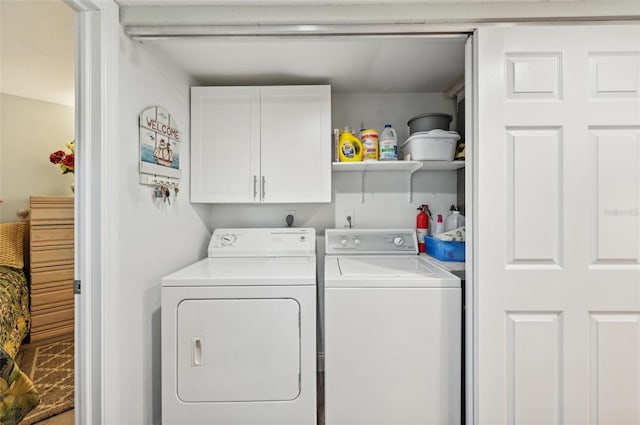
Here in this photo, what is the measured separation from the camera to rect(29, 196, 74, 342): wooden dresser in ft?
8.51

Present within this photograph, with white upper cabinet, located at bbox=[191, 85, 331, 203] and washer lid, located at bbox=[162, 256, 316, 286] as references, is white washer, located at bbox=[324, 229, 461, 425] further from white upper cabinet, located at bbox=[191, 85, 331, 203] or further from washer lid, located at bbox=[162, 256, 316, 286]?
white upper cabinet, located at bbox=[191, 85, 331, 203]

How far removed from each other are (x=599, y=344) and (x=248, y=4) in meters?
2.24

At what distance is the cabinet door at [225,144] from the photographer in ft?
6.73

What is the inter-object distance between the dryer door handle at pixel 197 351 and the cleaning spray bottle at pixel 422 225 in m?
1.61

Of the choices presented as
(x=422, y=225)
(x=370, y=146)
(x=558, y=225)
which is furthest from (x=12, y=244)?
(x=558, y=225)

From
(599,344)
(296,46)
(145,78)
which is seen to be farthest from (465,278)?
(145,78)

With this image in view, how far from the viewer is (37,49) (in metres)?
2.10


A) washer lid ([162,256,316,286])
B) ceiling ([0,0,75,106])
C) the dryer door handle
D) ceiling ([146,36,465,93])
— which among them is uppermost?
ceiling ([0,0,75,106])

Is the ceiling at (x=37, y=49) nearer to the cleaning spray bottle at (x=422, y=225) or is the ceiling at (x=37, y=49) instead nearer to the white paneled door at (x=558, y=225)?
the white paneled door at (x=558, y=225)

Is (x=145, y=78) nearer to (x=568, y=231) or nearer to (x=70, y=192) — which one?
(x=568, y=231)

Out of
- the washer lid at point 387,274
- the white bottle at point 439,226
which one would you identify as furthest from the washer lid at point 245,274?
the white bottle at point 439,226

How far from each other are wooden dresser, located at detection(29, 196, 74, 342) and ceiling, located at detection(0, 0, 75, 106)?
1.05m

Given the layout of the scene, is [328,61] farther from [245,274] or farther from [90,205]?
[90,205]

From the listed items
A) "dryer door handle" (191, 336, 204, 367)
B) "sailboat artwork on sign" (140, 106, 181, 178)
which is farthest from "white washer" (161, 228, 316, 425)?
"sailboat artwork on sign" (140, 106, 181, 178)
